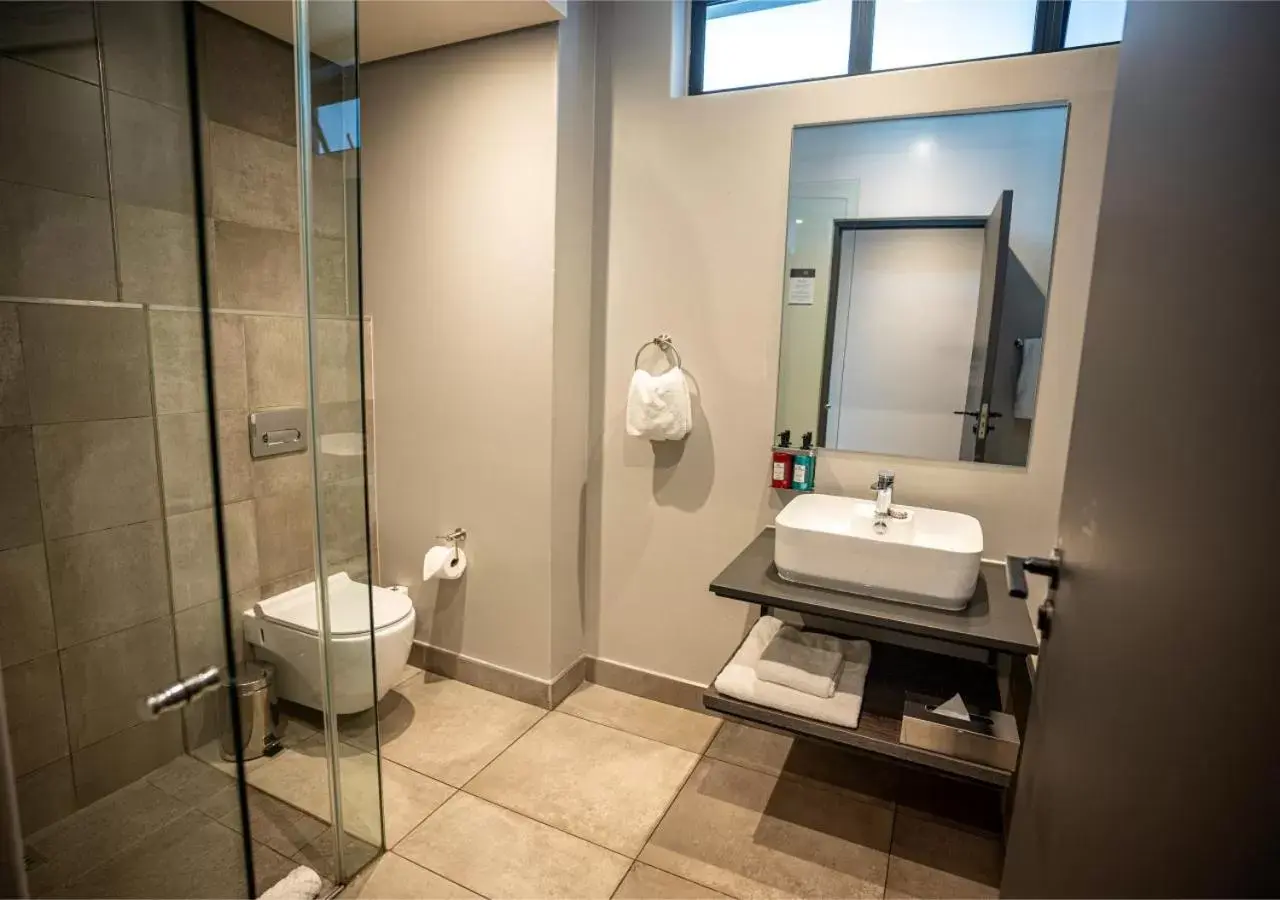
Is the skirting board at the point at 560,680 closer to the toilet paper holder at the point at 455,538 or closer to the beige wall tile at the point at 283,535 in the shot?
the toilet paper holder at the point at 455,538

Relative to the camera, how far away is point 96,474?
5.68 ft

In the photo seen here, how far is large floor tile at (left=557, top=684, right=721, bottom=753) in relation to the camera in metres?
2.40

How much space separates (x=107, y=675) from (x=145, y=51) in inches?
62.5

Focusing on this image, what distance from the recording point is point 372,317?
2.71 metres

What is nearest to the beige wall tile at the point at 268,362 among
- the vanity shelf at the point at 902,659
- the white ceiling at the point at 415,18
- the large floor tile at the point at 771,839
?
the white ceiling at the point at 415,18

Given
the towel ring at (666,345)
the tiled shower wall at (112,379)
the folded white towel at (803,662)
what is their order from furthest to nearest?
the towel ring at (666,345) < the folded white towel at (803,662) < the tiled shower wall at (112,379)

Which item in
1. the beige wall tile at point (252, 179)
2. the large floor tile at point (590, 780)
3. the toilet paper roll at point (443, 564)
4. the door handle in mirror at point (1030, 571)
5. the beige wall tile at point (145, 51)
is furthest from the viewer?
the toilet paper roll at point (443, 564)

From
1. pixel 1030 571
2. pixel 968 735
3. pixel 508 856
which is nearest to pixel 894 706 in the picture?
pixel 968 735

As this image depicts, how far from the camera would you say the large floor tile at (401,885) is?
1.69 m

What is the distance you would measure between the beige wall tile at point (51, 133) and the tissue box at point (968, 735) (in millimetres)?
2518

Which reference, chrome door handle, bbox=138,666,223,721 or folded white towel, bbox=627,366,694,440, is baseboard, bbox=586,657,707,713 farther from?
chrome door handle, bbox=138,666,223,721

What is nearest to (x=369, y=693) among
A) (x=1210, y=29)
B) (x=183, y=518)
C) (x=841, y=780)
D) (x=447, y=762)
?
(x=447, y=762)

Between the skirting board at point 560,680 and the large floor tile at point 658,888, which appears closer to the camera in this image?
the large floor tile at point 658,888

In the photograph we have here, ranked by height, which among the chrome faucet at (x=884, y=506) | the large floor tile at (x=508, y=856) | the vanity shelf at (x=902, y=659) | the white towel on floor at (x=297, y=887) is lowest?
the large floor tile at (x=508, y=856)
